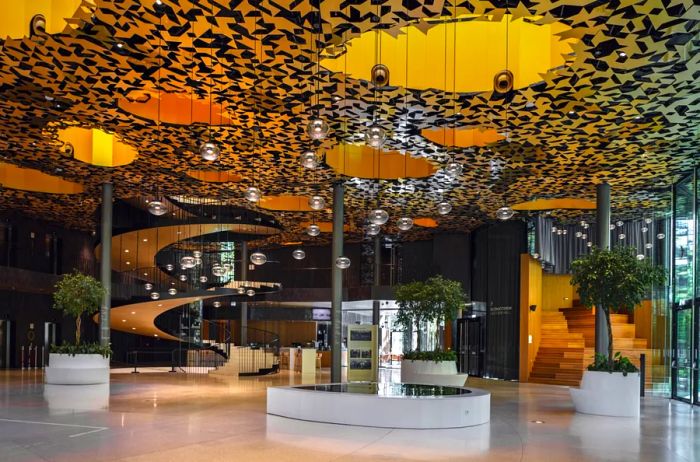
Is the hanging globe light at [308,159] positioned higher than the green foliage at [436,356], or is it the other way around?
the hanging globe light at [308,159]

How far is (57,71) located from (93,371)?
30.4ft

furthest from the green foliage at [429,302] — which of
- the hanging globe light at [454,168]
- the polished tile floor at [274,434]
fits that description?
the hanging globe light at [454,168]

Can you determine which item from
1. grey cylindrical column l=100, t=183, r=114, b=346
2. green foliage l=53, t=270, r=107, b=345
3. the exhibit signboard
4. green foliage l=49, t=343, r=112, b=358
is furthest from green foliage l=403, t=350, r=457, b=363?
green foliage l=53, t=270, r=107, b=345

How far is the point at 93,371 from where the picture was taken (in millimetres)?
18156

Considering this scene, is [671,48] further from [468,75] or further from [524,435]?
[524,435]

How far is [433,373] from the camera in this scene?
59.5 feet

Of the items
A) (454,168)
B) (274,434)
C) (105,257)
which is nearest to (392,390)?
(274,434)

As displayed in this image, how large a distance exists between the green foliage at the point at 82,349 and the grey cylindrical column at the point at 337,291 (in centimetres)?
581

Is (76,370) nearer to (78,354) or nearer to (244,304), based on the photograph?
(78,354)

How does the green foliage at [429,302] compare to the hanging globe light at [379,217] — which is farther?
the green foliage at [429,302]

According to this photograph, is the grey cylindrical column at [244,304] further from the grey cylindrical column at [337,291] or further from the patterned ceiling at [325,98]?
the grey cylindrical column at [337,291]

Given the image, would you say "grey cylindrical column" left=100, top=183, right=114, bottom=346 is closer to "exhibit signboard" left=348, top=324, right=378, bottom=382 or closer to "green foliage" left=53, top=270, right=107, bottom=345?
"green foliage" left=53, top=270, right=107, bottom=345

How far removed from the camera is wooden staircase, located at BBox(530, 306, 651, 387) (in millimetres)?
22859

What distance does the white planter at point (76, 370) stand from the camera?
1802 centimetres
